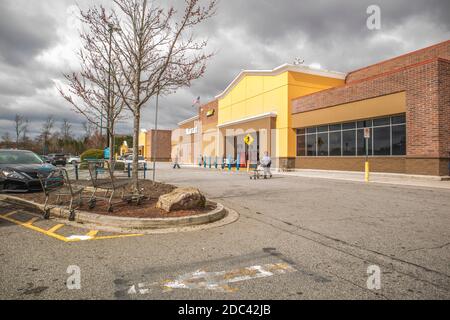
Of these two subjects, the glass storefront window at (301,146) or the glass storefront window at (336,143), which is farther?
the glass storefront window at (301,146)

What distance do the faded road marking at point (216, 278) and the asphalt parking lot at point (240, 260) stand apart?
0.01 metres

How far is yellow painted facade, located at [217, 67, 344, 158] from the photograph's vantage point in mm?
26625

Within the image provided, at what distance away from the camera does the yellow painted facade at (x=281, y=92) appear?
26625mm

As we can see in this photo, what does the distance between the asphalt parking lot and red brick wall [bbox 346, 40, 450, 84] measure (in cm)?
1951

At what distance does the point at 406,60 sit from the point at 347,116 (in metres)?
7.42

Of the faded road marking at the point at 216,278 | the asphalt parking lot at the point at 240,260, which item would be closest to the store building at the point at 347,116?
the asphalt parking lot at the point at 240,260

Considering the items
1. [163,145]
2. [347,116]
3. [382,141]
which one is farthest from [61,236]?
[163,145]

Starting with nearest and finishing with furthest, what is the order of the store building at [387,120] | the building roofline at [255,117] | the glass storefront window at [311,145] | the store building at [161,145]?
the store building at [387,120]
the glass storefront window at [311,145]
the building roofline at [255,117]
the store building at [161,145]

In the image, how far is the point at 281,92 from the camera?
27.2 m

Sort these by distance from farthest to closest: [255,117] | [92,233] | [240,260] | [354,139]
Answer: [255,117] < [354,139] < [92,233] < [240,260]

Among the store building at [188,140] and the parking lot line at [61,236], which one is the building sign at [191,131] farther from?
the parking lot line at [61,236]

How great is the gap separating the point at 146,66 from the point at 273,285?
6990 mm

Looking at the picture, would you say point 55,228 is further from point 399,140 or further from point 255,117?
point 255,117
